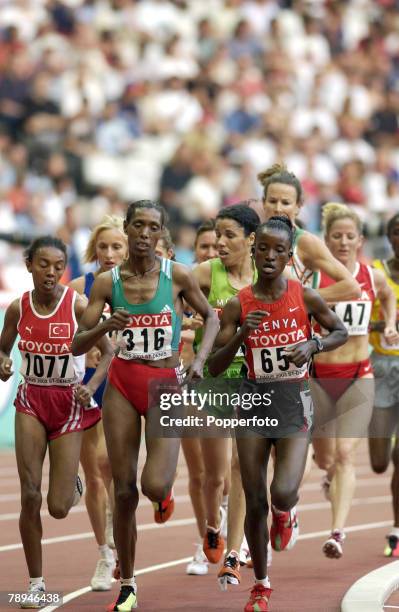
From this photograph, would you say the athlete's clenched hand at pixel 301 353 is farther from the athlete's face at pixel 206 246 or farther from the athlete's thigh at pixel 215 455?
the athlete's face at pixel 206 246

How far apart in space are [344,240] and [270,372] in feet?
10.1

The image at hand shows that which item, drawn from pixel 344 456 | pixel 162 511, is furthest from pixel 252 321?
pixel 344 456

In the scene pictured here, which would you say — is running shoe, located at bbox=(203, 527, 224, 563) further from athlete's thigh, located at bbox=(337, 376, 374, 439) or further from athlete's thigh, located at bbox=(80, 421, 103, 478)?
athlete's thigh, located at bbox=(337, 376, 374, 439)

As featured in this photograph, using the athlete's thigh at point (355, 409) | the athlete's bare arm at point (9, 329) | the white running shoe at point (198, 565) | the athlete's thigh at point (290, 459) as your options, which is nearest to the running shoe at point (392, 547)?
the athlete's thigh at point (355, 409)

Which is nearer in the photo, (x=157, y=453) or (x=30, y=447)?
(x=157, y=453)

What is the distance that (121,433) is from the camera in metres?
7.86

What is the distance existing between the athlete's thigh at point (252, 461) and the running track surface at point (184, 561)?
0.81 meters

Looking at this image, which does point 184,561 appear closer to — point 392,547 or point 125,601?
point 392,547

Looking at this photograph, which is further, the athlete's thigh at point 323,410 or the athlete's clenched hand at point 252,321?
the athlete's thigh at point 323,410

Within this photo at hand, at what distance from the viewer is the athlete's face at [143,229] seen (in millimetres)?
7937

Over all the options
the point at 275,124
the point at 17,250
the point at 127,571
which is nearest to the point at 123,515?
the point at 127,571

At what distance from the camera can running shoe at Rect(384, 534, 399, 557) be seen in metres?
10.3

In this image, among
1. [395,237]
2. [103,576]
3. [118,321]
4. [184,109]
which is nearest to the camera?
[118,321]

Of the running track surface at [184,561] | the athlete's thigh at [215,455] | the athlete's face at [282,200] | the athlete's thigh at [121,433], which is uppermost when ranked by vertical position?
the athlete's face at [282,200]
